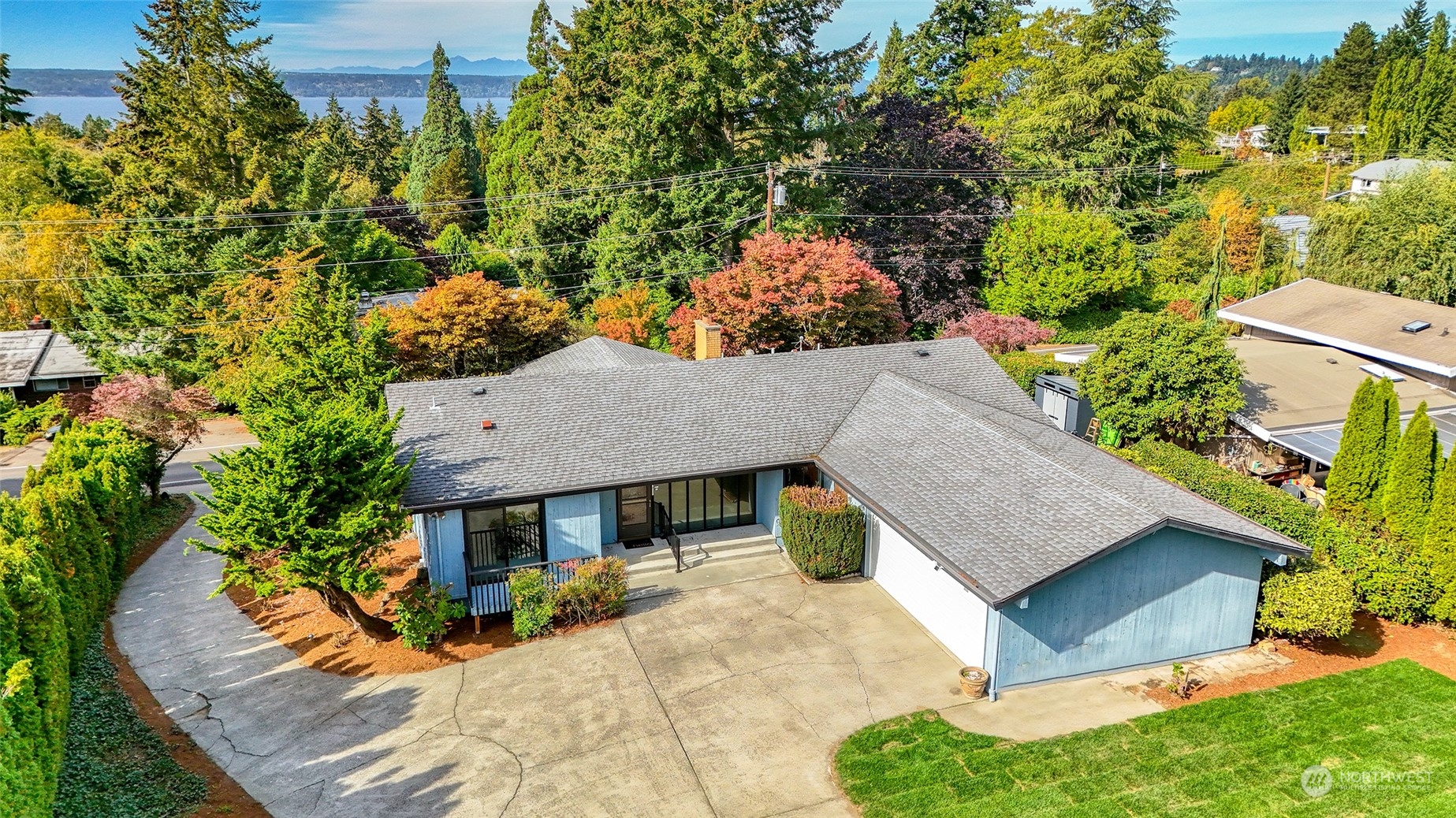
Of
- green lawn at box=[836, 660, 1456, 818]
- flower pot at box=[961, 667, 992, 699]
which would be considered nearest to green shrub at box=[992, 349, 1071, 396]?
green lawn at box=[836, 660, 1456, 818]

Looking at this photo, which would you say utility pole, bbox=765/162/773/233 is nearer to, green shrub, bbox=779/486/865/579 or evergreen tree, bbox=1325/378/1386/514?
green shrub, bbox=779/486/865/579

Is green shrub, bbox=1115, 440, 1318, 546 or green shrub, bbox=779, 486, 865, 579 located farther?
green shrub, bbox=779, 486, 865, 579

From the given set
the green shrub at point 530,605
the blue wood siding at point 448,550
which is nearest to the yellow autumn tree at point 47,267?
the blue wood siding at point 448,550

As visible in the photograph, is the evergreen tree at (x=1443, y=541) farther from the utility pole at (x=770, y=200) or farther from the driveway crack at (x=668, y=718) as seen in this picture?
the utility pole at (x=770, y=200)

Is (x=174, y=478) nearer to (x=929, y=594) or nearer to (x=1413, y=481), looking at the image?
(x=929, y=594)

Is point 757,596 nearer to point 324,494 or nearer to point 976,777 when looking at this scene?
point 976,777
